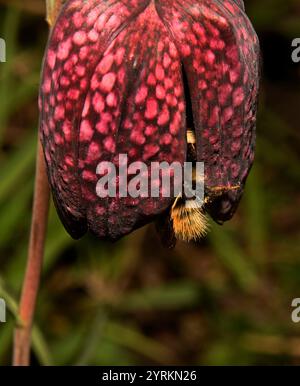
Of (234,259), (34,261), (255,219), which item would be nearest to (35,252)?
(34,261)

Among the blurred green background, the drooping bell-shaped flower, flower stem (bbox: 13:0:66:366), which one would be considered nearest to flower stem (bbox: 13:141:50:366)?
flower stem (bbox: 13:0:66:366)

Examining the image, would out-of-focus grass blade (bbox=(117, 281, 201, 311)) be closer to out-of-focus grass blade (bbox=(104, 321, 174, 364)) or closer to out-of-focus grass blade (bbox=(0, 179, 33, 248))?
out-of-focus grass blade (bbox=(104, 321, 174, 364))

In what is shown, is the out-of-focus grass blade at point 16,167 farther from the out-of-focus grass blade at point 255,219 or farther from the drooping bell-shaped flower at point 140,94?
the drooping bell-shaped flower at point 140,94

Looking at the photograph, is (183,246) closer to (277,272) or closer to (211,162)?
(277,272)

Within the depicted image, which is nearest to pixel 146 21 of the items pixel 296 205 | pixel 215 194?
pixel 215 194

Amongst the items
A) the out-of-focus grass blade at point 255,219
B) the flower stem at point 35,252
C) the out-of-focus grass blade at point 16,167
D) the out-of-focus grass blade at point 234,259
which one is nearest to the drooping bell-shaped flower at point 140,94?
the flower stem at point 35,252

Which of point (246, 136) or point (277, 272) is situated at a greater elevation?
point (246, 136)
